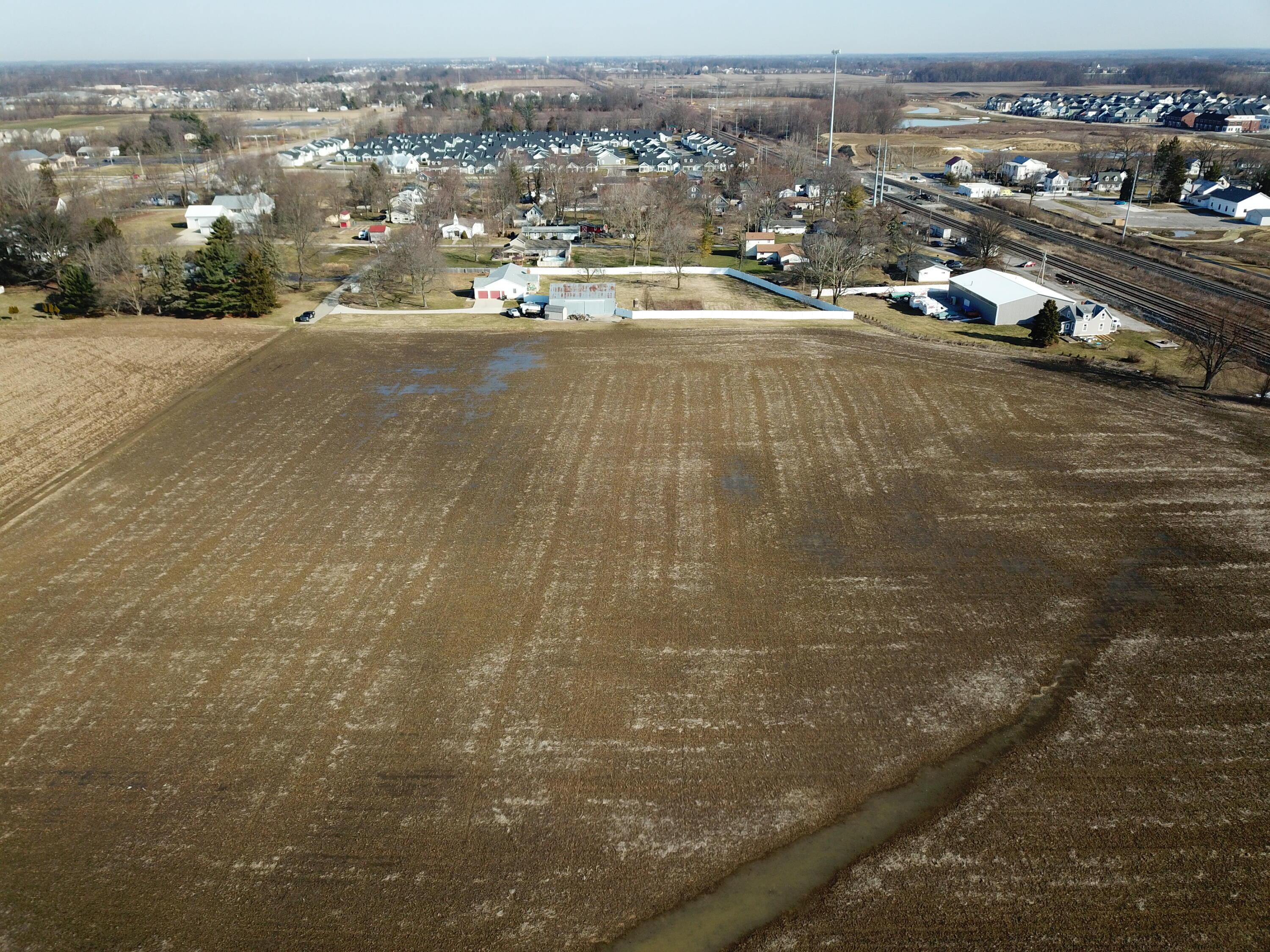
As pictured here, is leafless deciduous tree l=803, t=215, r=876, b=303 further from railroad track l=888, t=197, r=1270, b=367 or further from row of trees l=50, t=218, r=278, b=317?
row of trees l=50, t=218, r=278, b=317

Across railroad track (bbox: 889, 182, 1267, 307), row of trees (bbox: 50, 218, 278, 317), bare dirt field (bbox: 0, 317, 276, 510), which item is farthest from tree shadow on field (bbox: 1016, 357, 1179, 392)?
row of trees (bbox: 50, 218, 278, 317)

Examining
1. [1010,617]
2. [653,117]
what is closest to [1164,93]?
[653,117]

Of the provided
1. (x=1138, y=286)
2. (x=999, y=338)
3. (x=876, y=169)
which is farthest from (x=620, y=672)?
(x=876, y=169)

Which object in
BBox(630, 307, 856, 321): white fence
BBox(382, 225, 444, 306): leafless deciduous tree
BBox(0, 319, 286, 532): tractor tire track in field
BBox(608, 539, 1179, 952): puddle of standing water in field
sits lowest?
BBox(608, 539, 1179, 952): puddle of standing water in field

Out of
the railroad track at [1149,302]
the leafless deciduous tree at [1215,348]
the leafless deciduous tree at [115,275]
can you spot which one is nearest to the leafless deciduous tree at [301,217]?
the leafless deciduous tree at [115,275]

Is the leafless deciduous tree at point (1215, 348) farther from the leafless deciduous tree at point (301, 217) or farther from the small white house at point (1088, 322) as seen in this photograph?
the leafless deciduous tree at point (301, 217)

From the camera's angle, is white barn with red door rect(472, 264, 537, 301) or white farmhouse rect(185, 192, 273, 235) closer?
white barn with red door rect(472, 264, 537, 301)
